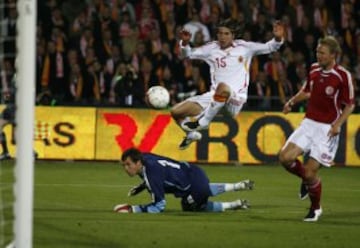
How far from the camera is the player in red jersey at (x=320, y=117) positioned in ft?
36.7

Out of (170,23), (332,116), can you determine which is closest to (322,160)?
Result: (332,116)

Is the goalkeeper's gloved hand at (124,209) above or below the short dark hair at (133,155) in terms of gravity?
below

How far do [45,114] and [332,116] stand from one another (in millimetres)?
9357

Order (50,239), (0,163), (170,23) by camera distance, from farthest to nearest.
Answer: (170,23), (0,163), (50,239)

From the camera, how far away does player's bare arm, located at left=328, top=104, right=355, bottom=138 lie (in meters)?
11.0

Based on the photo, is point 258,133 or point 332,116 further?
point 258,133

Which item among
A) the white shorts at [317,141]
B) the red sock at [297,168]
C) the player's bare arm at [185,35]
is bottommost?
the red sock at [297,168]

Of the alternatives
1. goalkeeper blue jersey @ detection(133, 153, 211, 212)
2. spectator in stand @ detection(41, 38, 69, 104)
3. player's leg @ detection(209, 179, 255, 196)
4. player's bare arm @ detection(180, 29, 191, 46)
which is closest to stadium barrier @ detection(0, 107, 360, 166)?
spectator in stand @ detection(41, 38, 69, 104)

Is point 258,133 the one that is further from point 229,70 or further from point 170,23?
point 229,70

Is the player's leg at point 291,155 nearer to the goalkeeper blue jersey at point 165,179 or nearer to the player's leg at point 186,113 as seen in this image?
the goalkeeper blue jersey at point 165,179

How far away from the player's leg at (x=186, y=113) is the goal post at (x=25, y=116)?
6.47 m

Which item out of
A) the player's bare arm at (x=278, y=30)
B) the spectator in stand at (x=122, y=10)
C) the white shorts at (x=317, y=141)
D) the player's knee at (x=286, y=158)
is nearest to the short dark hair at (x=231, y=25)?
the player's bare arm at (x=278, y=30)

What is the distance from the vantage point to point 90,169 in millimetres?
18391

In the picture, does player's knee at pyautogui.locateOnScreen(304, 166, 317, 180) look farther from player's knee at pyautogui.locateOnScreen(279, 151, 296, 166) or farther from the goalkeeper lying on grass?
the goalkeeper lying on grass
